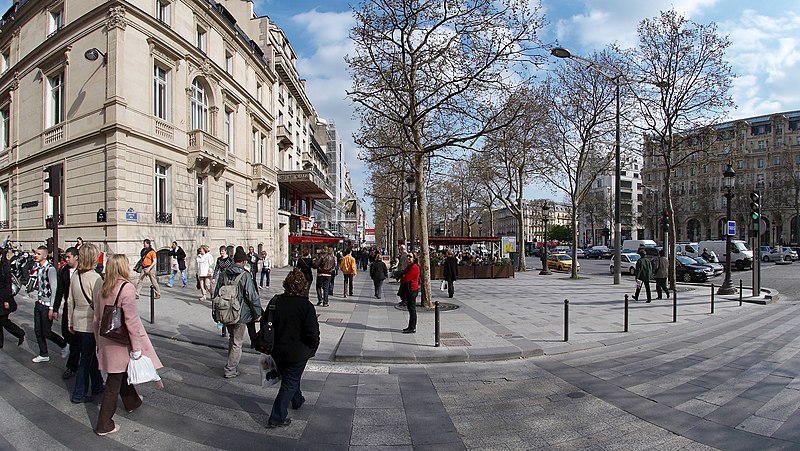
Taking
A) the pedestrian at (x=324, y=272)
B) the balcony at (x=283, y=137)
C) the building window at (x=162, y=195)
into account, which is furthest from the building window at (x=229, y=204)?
the pedestrian at (x=324, y=272)

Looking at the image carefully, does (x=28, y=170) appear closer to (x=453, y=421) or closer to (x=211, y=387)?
(x=211, y=387)

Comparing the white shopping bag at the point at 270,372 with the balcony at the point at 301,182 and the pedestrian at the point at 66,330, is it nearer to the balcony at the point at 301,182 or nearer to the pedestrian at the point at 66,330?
the pedestrian at the point at 66,330

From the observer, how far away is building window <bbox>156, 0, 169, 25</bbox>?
19.3 m

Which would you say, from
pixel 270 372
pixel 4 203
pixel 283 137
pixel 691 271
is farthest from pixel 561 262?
pixel 4 203

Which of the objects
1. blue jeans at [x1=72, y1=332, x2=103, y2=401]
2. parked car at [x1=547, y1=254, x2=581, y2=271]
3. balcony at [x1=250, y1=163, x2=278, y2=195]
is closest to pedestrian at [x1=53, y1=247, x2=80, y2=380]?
blue jeans at [x1=72, y1=332, x2=103, y2=401]

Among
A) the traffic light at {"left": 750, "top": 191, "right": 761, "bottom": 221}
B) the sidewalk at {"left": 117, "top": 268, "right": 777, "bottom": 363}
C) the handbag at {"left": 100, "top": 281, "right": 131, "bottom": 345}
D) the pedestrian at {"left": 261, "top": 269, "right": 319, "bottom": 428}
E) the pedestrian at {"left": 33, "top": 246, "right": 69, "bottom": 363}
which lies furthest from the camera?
the traffic light at {"left": 750, "top": 191, "right": 761, "bottom": 221}

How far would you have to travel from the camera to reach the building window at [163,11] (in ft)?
63.3

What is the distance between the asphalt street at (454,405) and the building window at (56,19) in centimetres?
1967

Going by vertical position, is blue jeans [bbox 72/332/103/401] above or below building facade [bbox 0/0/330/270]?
below

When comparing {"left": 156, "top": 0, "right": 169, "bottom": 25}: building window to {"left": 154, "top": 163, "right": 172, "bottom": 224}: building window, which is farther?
{"left": 156, "top": 0, "right": 169, "bottom": 25}: building window

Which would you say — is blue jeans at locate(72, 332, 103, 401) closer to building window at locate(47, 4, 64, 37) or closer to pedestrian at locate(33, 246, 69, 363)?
pedestrian at locate(33, 246, 69, 363)

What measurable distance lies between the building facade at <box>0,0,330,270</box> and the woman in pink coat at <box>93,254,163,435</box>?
14291 mm

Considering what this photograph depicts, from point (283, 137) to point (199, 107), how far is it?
12.3m

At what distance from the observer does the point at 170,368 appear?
250 inches
